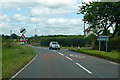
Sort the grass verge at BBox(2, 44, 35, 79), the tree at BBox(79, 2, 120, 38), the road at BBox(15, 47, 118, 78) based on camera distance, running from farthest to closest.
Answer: the tree at BBox(79, 2, 120, 38)
the grass verge at BBox(2, 44, 35, 79)
the road at BBox(15, 47, 118, 78)

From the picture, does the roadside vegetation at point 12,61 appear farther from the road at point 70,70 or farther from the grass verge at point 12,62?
the road at point 70,70

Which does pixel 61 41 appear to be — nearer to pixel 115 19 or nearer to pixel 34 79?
pixel 115 19

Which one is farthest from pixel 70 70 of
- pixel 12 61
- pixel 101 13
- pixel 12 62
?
pixel 101 13

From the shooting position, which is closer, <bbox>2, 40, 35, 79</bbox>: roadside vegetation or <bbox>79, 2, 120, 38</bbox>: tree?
<bbox>2, 40, 35, 79</bbox>: roadside vegetation

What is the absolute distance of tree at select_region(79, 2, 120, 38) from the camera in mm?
30906

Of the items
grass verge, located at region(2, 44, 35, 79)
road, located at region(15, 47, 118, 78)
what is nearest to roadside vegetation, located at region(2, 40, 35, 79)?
grass verge, located at region(2, 44, 35, 79)

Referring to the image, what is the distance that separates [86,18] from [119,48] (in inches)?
346

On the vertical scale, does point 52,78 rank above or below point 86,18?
below

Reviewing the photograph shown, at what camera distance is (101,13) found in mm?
31734

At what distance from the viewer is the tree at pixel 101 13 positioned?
30906mm

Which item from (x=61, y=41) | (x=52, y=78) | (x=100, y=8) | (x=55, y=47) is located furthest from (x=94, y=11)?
(x=61, y=41)

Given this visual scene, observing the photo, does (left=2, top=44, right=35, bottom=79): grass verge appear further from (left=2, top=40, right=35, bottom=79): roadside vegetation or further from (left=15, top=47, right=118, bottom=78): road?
(left=15, top=47, right=118, bottom=78): road

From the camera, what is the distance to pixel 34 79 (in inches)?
341

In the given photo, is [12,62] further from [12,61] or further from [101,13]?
[101,13]
